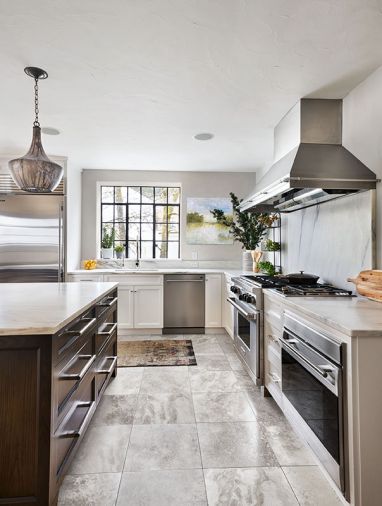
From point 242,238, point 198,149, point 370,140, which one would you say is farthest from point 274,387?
point 198,149

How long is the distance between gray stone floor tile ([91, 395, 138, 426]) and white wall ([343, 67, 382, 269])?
2.09 meters

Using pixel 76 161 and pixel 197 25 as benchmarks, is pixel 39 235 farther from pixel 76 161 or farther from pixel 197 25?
pixel 197 25

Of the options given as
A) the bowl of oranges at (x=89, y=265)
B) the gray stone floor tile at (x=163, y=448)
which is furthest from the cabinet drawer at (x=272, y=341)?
the bowl of oranges at (x=89, y=265)

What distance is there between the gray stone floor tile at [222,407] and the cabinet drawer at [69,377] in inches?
37.6

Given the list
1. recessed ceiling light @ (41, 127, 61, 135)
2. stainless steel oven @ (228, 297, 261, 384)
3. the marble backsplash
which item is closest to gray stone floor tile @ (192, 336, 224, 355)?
stainless steel oven @ (228, 297, 261, 384)

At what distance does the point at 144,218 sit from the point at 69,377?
3937 mm

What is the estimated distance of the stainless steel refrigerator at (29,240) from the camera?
4105 millimetres

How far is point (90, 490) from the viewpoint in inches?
60.3

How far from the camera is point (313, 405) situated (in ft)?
5.32

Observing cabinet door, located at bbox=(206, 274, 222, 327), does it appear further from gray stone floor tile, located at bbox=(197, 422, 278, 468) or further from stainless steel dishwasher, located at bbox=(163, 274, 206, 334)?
gray stone floor tile, located at bbox=(197, 422, 278, 468)

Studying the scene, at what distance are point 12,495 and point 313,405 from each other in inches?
57.0

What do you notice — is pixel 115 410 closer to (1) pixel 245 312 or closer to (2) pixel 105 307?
(2) pixel 105 307

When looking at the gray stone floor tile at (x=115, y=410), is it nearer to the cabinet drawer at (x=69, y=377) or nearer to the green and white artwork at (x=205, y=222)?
the cabinet drawer at (x=69, y=377)

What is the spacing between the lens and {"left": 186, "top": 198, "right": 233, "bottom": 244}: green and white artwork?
507cm
